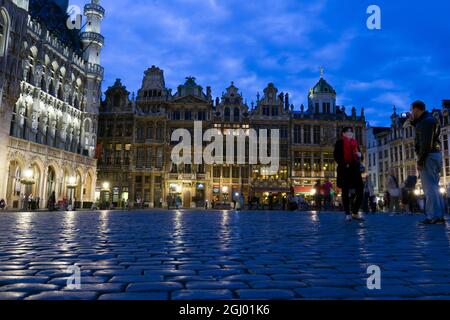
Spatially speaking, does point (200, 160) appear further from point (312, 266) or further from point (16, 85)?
point (312, 266)

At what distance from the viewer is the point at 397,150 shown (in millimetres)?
52531

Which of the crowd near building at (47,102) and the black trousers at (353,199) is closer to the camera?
the black trousers at (353,199)

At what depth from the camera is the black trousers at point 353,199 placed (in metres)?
9.10

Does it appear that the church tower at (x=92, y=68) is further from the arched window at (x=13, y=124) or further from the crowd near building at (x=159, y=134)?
the arched window at (x=13, y=124)

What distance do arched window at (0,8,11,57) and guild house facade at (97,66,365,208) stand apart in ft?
70.2

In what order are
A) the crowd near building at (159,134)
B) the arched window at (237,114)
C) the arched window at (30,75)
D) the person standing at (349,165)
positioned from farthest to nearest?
the arched window at (237,114), the crowd near building at (159,134), the arched window at (30,75), the person standing at (349,165)

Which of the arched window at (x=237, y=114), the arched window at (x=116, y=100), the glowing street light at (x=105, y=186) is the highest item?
the arched window at (x=116, y=100)

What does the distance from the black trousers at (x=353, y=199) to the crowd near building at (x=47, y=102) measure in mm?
23706

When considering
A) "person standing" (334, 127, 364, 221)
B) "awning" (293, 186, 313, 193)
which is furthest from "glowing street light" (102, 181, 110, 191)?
"person standing" (334, 127, 364, 221)

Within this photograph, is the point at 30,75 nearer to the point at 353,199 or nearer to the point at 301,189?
the point at 353,199

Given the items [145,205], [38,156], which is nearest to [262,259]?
[38,156]

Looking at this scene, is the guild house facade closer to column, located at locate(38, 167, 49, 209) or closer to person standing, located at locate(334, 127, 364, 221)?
column, located at locate(38, 167, 49, 209)

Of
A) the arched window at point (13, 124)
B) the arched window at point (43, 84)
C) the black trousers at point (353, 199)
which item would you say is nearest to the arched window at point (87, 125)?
the arched window at point (43, 84)

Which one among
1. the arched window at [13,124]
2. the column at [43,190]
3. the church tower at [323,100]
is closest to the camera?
the arched window at [13,124]
